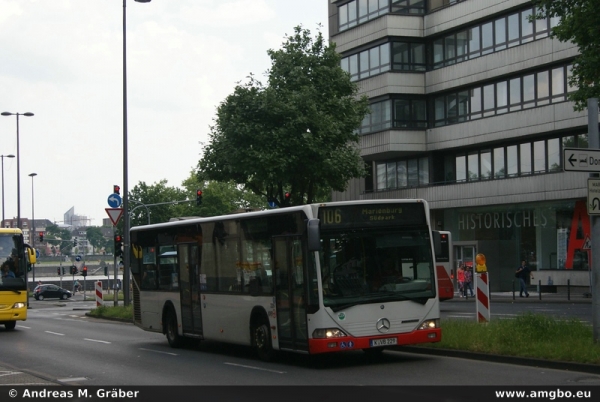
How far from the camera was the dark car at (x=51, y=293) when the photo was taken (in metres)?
74.8

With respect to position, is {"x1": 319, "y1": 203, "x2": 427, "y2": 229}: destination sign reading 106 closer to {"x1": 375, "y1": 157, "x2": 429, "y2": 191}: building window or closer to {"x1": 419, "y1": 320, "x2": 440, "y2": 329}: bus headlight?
{"x1": 419, "y1": 320, "x2": 440, "y2": 329}: bus headlight

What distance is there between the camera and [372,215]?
1563 cm

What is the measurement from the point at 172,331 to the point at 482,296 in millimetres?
6836

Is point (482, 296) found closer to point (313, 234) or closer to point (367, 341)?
point (367, 341)

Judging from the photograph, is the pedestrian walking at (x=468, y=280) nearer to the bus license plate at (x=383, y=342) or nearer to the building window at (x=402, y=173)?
the building window at (x=402, y=173)

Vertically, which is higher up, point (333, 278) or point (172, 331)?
point (333, 278)

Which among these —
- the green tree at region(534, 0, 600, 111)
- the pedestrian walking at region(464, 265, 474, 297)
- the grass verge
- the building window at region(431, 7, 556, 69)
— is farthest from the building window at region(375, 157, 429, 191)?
the grass verge

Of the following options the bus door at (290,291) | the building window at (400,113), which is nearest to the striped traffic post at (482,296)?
the bus door at (290,291)

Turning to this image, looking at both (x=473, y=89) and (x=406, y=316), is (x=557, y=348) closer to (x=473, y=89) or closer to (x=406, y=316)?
(x=406, y=316)

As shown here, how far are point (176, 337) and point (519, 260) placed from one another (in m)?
29.5

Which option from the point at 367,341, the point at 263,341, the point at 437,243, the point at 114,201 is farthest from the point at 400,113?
the point at 367,341

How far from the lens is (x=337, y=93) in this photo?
44375mm

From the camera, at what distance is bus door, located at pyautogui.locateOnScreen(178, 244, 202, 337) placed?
19.8 meters
